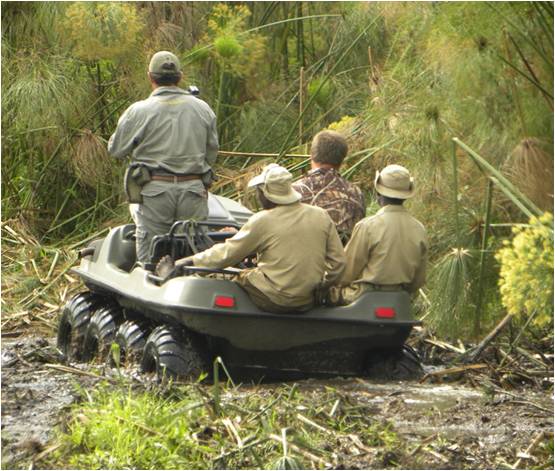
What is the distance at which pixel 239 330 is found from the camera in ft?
29.0

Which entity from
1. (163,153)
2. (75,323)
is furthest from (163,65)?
(75,323)

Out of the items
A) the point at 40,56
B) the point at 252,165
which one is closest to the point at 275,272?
the point at 252,165

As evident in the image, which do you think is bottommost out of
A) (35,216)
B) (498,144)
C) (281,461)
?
(35,216)

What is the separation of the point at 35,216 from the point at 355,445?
7788 mm

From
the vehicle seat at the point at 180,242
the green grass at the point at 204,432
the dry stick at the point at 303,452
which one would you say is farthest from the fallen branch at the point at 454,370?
→ the dry stick at the point at 303,452

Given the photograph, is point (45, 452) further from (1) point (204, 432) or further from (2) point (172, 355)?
(2) point (172, 355)

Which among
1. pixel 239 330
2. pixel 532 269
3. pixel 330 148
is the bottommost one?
pixel 239 330

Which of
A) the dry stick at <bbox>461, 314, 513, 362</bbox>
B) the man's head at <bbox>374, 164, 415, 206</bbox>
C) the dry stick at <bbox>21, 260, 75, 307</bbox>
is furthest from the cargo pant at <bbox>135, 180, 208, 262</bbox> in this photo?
the dry stick at <bbox>21, 260, 75, 307</bbox>

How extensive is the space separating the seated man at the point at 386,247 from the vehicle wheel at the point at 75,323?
2.24 m

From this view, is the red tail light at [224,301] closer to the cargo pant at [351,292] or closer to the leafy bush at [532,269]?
the cargo pant at [351,292]

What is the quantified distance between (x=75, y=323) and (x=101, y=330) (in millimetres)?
442

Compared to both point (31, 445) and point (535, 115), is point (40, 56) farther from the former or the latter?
point (31, 445)

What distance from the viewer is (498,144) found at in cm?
931

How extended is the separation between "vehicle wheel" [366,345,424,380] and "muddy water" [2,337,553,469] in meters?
0.12
